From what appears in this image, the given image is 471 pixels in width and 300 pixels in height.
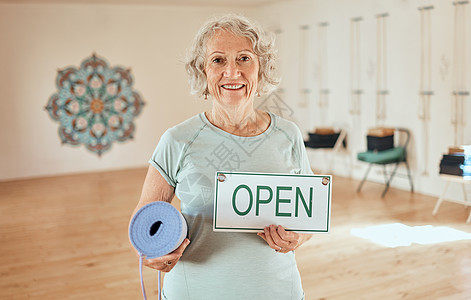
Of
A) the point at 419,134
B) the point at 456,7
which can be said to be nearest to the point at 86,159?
the point at 419,134

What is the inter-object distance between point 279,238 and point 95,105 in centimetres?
767

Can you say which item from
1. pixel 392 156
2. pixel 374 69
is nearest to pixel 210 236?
pixel 392 156

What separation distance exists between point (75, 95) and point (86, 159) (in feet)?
3.54

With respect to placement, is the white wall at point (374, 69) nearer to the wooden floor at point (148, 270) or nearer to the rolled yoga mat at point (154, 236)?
the wooden floor at point (148, 270)

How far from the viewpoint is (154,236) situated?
1.15 meters

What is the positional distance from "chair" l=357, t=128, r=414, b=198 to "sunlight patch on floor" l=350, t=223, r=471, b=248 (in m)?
1.34

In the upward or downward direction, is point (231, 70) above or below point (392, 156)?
above

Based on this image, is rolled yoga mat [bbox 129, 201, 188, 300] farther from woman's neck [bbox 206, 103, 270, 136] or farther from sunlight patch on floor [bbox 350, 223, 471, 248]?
sunlight patch on floor [bbox 350, 223, 471, 248]

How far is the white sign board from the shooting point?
1282 mm

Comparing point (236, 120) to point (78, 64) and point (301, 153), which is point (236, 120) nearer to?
point (301, 153)

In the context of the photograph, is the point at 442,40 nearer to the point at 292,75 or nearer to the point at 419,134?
the point at 419,134

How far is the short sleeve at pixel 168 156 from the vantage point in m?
1.31

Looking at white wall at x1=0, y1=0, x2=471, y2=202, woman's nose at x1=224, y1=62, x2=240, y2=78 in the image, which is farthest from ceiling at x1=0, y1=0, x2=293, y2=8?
woman's nose at x1=224, y1=62, x2=240, y2=78

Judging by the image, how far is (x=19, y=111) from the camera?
7926 mm
